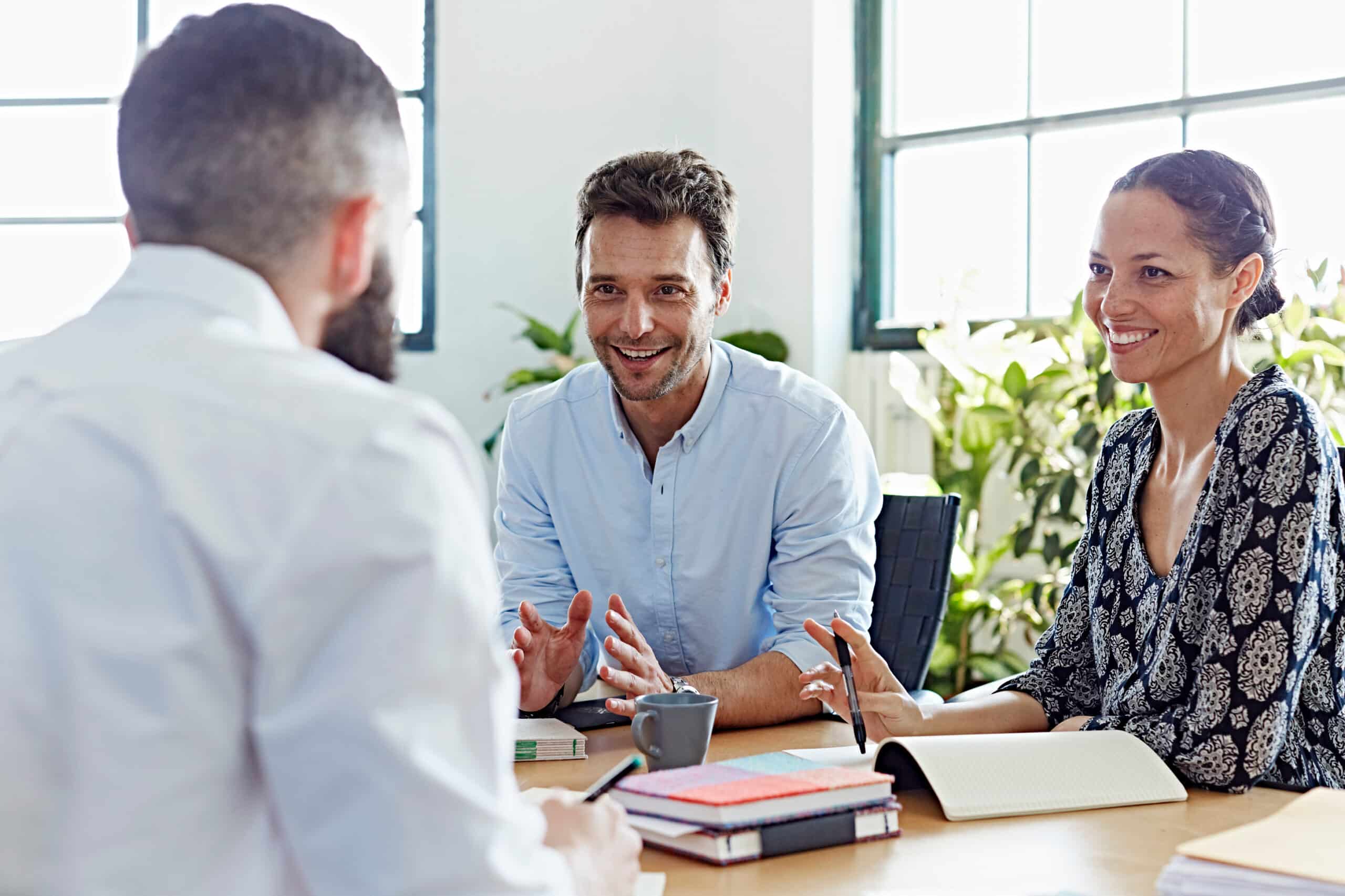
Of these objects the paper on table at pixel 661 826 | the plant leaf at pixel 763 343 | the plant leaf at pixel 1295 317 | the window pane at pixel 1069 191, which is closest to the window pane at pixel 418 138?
the plant leaf at pixel 763 343

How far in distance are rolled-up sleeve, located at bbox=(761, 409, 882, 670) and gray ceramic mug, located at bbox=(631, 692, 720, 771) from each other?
53 centimetres

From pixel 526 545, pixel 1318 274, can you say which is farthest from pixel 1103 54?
pixel 526 545

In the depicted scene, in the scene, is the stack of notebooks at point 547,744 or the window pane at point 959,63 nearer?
the stack of notebooks at point 547,744

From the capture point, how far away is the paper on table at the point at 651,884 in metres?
0.99

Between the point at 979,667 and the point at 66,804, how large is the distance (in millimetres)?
3027

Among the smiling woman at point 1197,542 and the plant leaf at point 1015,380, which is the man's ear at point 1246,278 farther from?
the plant leaf at point 1015,380

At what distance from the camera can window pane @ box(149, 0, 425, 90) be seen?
4.25 m

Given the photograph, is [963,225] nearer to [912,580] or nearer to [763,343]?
[763,343]

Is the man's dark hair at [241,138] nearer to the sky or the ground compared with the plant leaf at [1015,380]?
nearer to the sky

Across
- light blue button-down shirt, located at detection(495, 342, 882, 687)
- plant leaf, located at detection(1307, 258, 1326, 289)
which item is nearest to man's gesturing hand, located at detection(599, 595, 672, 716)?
light blue button-down shirt, located at detection(495, 342, 882, 687)

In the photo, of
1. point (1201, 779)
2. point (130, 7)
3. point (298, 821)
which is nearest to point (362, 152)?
point (298, 821)

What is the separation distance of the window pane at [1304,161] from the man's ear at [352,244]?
291cm

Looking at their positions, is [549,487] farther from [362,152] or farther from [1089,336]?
[1089,336]

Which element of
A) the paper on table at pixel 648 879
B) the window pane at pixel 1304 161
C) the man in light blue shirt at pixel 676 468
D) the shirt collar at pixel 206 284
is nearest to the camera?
the shirt collar at pixel 206 284
